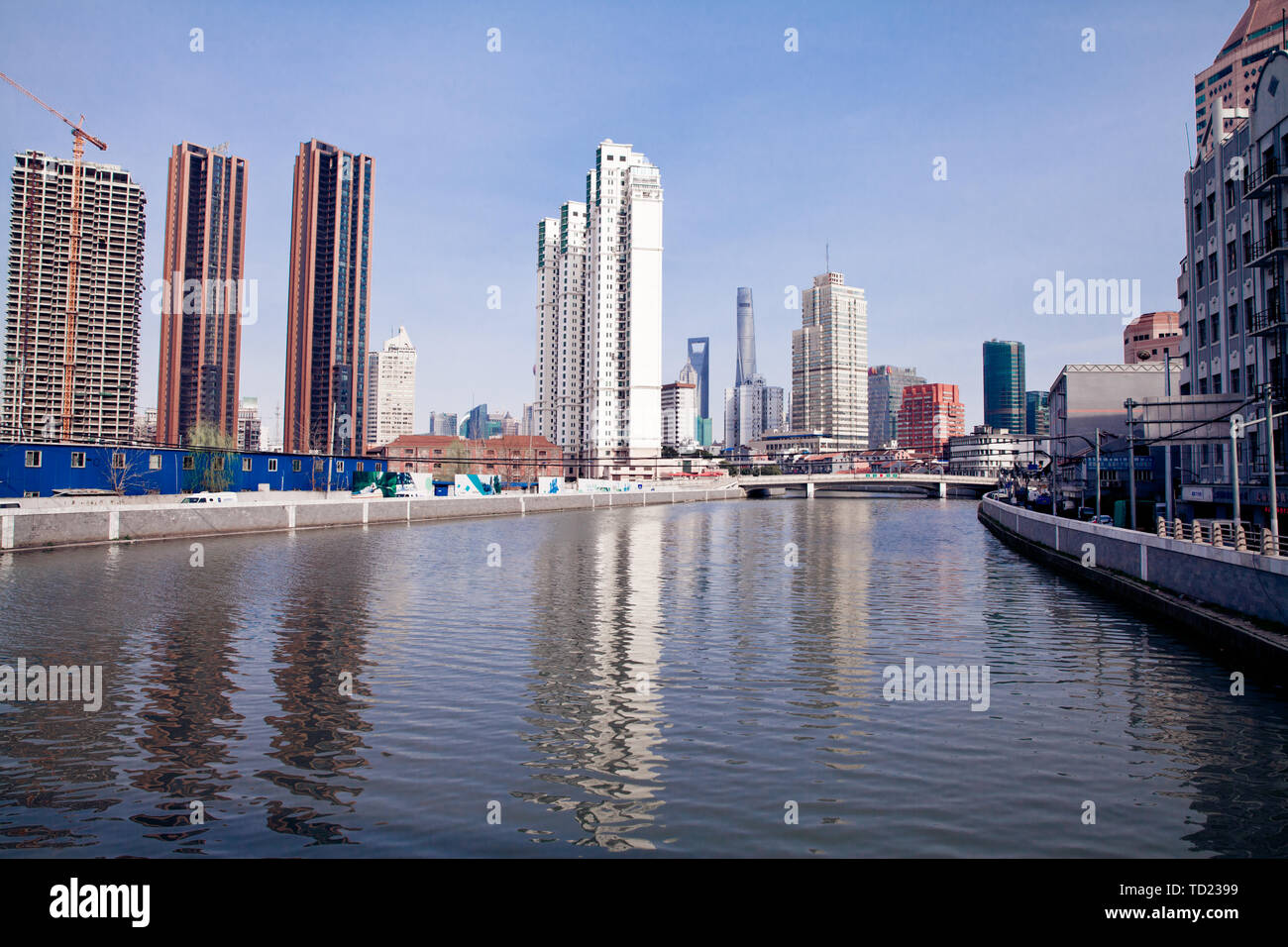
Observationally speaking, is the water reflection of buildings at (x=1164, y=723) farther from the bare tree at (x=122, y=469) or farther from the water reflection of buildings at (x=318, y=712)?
the bare tree at (x=122, y=469)

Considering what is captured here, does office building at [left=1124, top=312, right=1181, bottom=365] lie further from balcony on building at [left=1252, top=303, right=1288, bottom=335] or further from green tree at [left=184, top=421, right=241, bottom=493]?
green tree at [left=184, top=421, right=241, bottom=493]

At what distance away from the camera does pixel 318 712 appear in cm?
1501

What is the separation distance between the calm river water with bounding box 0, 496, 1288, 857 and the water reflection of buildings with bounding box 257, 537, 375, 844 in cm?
7

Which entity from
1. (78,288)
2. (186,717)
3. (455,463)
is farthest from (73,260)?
(186,717)

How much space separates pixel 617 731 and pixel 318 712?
537cm

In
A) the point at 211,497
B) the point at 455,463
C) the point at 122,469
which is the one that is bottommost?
the point at 211,497

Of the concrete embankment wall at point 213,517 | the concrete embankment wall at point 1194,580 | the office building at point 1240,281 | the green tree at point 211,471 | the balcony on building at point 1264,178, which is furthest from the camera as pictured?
the green tree at point 211,471

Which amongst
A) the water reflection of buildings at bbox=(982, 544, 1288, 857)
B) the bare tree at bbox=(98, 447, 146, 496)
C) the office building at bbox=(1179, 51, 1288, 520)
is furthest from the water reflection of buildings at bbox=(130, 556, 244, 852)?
the bare tree at bbox=(98, 447, 146, 496)

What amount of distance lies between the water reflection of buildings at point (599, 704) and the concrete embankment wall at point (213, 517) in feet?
88.1

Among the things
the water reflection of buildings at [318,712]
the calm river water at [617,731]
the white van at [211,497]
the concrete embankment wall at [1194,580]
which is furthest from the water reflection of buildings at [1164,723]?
the white van at [211,497]

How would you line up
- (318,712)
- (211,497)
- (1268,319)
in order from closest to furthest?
(318,712)
(1268,319)
(211,497)

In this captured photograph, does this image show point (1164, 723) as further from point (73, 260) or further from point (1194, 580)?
point (73, 260)

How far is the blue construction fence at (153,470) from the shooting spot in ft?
189
